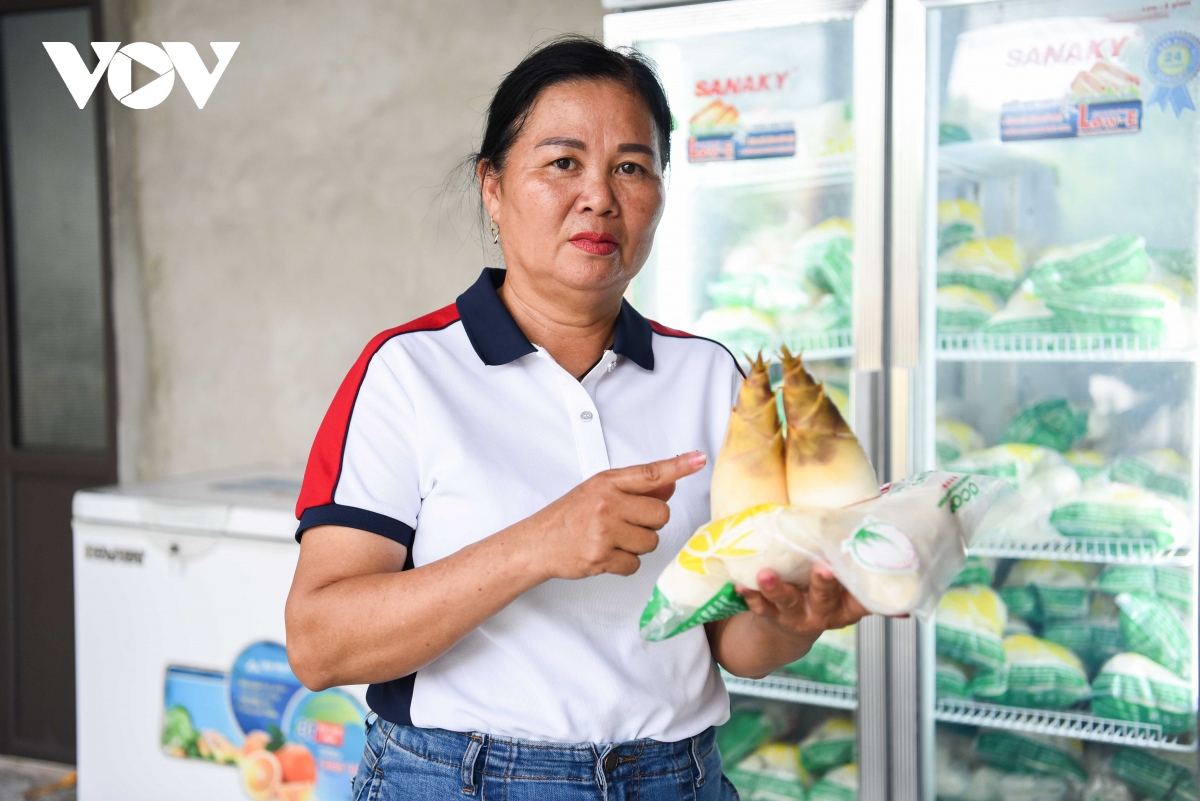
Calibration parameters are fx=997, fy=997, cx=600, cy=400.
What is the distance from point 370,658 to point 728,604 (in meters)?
0.39

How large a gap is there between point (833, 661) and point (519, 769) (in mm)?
1483

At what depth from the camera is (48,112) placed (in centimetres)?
354

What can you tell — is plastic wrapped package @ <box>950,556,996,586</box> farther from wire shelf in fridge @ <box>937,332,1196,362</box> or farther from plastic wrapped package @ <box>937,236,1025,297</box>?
plastic wrapped package @ <box>937,236,1025,297</box>

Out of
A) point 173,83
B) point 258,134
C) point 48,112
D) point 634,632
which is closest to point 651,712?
point 634,632

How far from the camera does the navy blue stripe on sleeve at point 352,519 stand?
107 centimetres

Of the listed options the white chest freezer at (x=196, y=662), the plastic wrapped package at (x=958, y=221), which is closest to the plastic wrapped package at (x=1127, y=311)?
the plastic wrapped package at (x=958, y=221)

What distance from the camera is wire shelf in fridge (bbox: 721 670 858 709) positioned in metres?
2.34

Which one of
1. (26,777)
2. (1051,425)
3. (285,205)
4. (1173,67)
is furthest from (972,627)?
(26,777)

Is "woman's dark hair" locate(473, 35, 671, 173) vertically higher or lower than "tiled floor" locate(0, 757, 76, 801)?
higher

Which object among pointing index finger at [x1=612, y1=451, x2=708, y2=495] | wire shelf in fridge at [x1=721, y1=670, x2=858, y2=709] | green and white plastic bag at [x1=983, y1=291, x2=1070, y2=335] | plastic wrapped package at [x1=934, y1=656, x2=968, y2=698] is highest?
green and white plastic bag at [x1=983, y1=291, x2=1070, y2=335]

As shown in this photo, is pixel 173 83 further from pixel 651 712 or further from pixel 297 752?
pixel 651 712

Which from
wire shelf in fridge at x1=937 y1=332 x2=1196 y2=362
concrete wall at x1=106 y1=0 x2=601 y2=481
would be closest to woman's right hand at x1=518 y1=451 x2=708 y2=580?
wire shelf in fridge at x1=937 y1=332 x2=1196 y2=362

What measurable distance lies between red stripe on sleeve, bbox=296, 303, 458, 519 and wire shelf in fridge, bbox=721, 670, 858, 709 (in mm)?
1480

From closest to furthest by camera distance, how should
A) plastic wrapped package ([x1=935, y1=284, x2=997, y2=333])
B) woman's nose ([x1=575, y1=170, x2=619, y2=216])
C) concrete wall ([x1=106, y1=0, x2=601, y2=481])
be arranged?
woman's nose ([x1=575, y1=170, x2=619, y2=216])
plastic wrapped package ([x1=935, y1=284, x2=997, y2=333])
concrete wall ([x1=106, y1=0, x2=601, y2=481])
